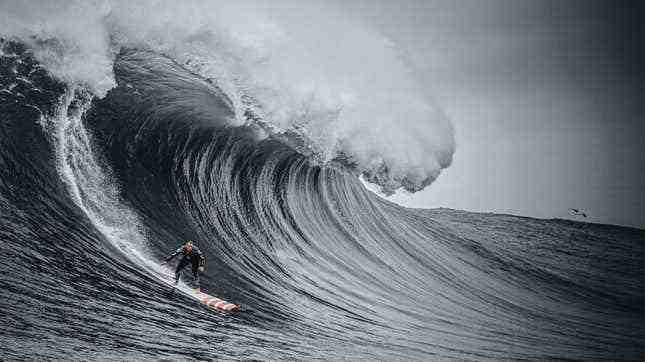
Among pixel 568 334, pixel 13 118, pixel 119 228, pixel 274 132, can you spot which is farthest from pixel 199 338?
pixel 274 132

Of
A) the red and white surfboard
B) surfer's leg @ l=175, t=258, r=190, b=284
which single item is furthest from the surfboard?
surfer's leg @ l=175, t=258, r=190, b=284

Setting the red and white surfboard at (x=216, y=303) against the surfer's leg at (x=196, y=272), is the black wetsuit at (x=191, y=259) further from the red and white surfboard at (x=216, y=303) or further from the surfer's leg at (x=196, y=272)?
the red and white surfboard at (x=216, y=303)

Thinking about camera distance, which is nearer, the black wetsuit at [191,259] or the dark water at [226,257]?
the dark water at [226,257]

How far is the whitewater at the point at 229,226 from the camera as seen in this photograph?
472 centimetres

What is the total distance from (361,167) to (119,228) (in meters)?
6.65

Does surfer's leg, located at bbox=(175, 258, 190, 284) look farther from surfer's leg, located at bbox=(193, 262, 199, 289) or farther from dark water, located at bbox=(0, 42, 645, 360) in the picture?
dark water, located at bbox=(0, 42, 645, 360)

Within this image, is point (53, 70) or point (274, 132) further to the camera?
point (274, 132)

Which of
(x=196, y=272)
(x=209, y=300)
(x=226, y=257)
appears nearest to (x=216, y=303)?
(x=209, y=300)

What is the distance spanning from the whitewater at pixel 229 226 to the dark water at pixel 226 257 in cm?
3

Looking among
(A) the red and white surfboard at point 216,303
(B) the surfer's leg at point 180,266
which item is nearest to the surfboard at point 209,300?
(A) the red and white surfboard at point 216,303

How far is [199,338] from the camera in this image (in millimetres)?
4473

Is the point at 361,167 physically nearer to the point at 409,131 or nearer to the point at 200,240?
the point at 409,131

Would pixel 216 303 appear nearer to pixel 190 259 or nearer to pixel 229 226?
pixel 190 259

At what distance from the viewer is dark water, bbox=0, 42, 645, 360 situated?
14.7ft
